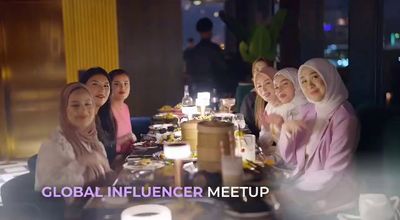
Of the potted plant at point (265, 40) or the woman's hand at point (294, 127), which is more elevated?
the potted plant at point (265, 40)

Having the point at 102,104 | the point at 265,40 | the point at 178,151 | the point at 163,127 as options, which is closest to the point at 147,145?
the point at 102,104

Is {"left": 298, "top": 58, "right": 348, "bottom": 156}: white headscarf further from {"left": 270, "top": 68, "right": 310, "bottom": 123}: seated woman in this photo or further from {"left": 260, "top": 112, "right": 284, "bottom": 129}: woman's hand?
{"left": 260, "top": 112, "right": 284, "bottom": 129}: woman's hand

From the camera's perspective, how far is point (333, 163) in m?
1.92

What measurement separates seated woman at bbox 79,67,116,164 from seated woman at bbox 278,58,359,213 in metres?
1.05

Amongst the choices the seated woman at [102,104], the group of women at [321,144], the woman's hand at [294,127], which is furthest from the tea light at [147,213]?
the seated woman at [102,104]

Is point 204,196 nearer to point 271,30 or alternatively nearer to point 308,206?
point 308,206

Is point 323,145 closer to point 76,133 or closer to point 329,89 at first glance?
point 329,89

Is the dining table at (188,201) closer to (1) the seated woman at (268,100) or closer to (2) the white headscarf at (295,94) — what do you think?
(2) the white headscarf at (295,94)

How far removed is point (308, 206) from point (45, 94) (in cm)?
427

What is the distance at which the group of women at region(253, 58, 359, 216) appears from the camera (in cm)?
186

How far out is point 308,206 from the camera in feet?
5.96

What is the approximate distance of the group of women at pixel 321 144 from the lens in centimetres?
186

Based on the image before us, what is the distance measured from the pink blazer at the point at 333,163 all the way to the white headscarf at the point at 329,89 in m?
0.04

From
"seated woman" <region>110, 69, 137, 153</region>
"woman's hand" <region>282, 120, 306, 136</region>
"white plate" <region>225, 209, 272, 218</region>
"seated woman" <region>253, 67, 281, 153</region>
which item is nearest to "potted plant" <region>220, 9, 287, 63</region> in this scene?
"seated woman" <region>253, 67, 281, 153</region>
